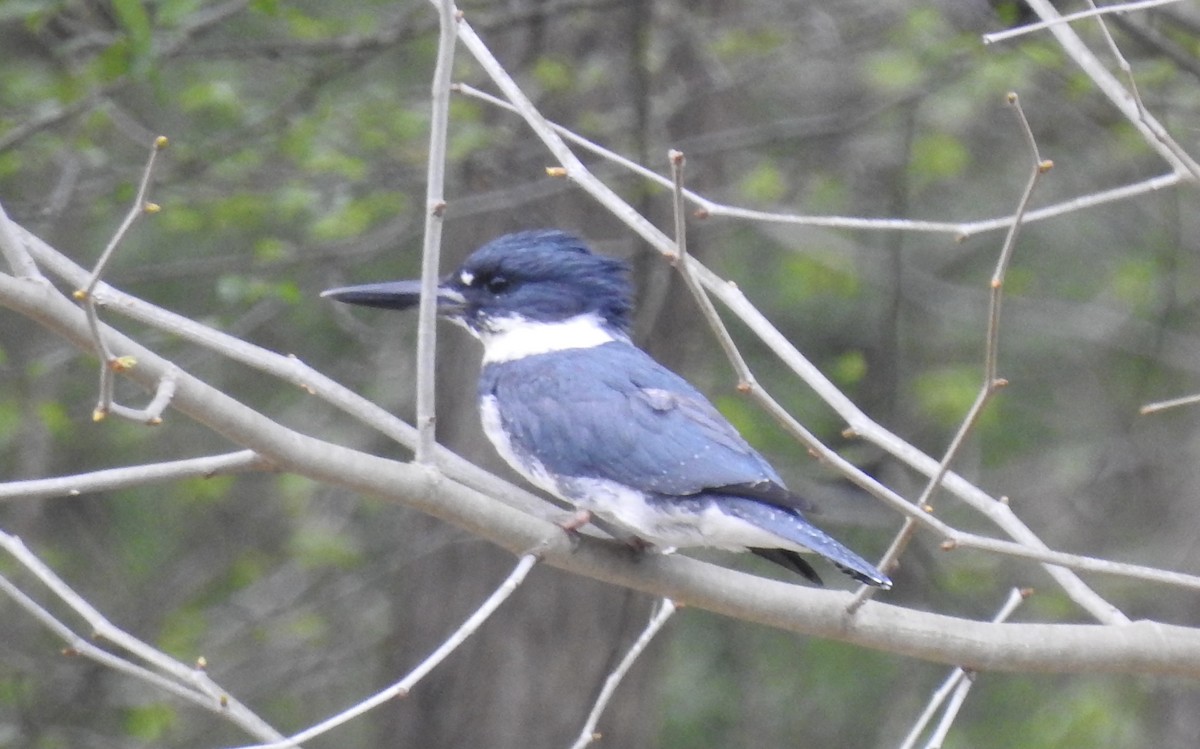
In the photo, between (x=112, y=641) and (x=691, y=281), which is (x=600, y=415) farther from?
(x=112, y=641)

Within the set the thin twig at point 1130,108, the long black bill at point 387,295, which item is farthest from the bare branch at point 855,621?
the long black bill at point 387,295

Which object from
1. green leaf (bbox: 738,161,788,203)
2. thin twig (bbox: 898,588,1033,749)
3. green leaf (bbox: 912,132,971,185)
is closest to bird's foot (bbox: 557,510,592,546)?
thin twig (bbox: 898,588,1033,749)

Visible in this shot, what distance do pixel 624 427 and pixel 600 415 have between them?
0.06 m

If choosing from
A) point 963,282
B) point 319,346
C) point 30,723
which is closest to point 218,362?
point 319,346

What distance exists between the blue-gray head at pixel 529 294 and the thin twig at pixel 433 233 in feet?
3.37

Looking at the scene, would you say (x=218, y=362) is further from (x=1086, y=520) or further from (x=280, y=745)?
(x=280, y=745)

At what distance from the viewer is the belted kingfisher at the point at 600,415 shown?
A: 2.54m

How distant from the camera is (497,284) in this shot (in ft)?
10.6

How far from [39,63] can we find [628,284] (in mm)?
2530

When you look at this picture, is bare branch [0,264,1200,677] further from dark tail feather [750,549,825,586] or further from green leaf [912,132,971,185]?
green leaf [912,132,971,185]

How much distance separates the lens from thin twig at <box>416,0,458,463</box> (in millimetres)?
2057

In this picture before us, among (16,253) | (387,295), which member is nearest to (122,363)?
(16,253)

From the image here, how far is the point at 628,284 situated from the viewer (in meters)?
3.33

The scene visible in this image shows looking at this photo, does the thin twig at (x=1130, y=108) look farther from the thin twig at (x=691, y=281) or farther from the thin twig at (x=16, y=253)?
the thin twig at (x=16, y=253)
